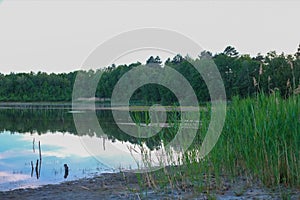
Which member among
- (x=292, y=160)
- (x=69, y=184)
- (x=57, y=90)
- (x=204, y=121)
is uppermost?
(x=57, y=90)

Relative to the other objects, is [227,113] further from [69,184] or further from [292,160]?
[69,184]

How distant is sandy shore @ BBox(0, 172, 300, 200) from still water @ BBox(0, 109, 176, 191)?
2.25ft

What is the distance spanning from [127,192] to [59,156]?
30.3ft

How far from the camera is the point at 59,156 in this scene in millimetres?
15422

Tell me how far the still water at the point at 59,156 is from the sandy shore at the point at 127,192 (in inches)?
26.9

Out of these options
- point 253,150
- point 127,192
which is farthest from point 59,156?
point 253,150

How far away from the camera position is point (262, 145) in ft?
19.3

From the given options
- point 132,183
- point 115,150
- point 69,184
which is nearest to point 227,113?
point 132,183

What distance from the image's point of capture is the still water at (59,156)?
10273 mm

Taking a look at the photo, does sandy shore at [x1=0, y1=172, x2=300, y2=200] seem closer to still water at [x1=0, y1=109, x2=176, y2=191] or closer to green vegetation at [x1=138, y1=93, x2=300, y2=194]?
green vegetation at [x1=138, y1=93, x2=300, y2=194]

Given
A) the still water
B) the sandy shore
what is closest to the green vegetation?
the sandy shore

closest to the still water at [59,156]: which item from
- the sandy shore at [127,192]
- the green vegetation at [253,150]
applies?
the sandy shore at [127,192]

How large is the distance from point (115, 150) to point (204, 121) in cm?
896

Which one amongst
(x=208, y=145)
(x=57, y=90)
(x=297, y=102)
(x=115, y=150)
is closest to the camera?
(x=297, y=102)
